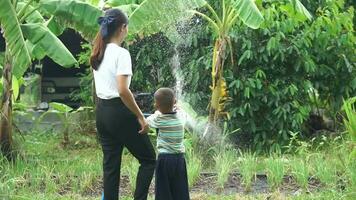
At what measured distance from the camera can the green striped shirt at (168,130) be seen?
5516mm

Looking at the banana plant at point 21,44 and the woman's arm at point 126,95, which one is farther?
the banana plant at point 21,44

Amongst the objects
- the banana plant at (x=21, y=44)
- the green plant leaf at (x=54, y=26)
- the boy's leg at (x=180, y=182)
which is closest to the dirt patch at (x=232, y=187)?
the boy's leg at (x=180, y=182)

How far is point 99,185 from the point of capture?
24.1 feet

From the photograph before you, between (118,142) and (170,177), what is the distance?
540 millimetres

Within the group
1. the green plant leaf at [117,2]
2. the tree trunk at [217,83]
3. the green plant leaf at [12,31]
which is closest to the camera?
the green plant leaf at [12,31]


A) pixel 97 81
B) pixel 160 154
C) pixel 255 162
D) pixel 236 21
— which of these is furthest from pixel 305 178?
pixel 236 21

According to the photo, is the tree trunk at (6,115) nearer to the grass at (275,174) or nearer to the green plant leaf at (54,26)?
the green plant leaf at (54,26)

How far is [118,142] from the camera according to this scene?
555 cm

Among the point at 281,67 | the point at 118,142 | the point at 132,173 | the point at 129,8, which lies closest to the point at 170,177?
the point at 118,142

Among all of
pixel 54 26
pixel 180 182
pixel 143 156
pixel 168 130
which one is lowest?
pixel 180 182

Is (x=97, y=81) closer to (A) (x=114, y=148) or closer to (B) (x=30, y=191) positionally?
(A) (x=114, y=148)

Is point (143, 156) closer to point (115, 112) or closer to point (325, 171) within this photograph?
point (115, 112)

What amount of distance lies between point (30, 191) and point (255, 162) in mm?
2687

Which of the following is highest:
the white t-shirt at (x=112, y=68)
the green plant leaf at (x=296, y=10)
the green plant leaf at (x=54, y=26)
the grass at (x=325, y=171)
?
the green plant leaf at (x=296, y=10)
